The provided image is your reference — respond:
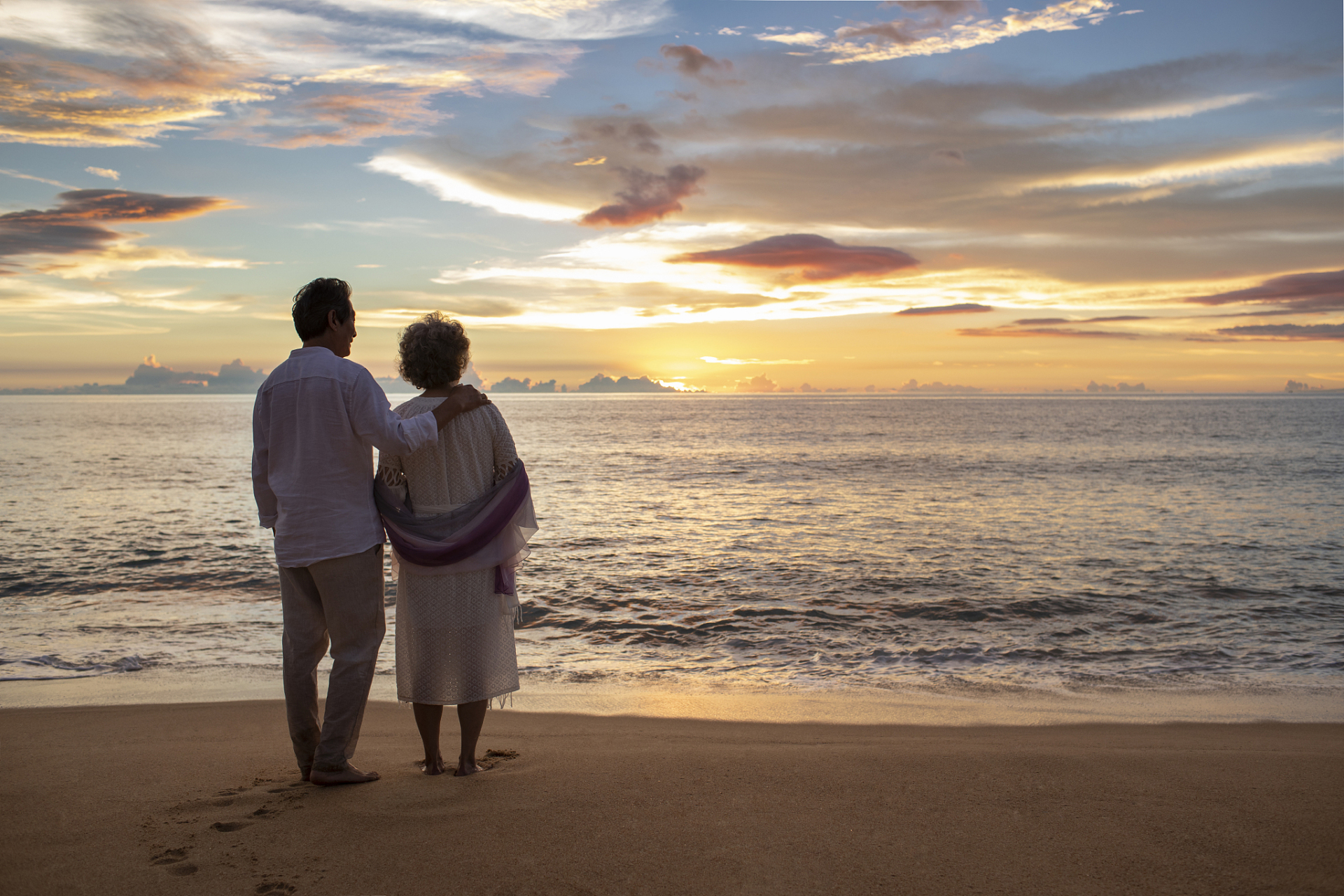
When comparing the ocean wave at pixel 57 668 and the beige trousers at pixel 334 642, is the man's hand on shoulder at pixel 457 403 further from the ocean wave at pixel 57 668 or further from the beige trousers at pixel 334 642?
the ocean wave at pixel 57 668

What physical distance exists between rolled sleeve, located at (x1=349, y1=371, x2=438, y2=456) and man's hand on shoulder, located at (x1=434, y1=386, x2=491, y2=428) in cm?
12

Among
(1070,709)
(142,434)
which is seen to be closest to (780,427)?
(142,434)

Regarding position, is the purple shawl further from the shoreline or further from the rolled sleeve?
the shoreline

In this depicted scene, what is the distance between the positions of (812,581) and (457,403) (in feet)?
28.3

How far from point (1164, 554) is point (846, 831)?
12.9m

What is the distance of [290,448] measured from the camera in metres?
3.57

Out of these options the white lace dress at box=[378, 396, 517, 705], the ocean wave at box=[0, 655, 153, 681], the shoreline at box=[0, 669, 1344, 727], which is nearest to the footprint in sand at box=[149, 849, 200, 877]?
the white lace dress at box=[378, 396, 517, 705]

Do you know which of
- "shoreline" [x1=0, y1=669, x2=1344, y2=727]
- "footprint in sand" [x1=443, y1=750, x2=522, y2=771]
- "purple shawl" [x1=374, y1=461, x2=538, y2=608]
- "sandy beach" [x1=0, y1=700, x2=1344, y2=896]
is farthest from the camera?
"shoreline" [x1=0, y1=669, x2=1344, y2=727]

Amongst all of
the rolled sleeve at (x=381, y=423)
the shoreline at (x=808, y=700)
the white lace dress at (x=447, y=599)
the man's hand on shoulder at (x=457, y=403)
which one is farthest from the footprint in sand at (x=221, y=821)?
the shoreline at (x=808, y=700)

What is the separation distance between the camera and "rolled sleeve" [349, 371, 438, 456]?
348cm

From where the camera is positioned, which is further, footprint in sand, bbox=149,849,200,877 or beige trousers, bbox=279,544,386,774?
beige trousers, bbox=279,544,386,774

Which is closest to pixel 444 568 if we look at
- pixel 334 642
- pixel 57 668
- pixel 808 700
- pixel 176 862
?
pixel 334 642

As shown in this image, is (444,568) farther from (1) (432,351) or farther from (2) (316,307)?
(2) (316,307)

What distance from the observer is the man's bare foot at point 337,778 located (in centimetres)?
368
